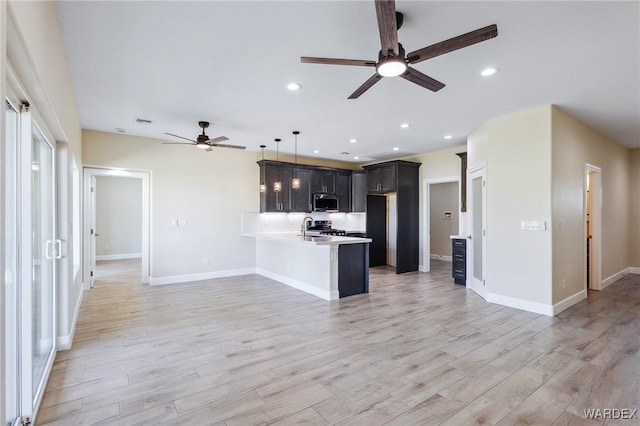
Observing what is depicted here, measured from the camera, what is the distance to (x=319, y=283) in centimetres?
507

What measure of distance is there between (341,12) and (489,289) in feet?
14.1

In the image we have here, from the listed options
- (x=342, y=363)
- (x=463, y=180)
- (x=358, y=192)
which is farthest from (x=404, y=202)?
(x=342, y=363)

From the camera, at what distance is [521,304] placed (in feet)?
14.3

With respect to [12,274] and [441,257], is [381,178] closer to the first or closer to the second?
[441,257]

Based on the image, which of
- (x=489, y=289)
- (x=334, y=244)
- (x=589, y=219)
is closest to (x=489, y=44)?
(x=334, y=244)

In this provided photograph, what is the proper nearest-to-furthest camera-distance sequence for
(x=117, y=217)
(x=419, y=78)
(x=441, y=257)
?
(x=419, y=78) → (x=441, y=257) → (x=117, y=217)

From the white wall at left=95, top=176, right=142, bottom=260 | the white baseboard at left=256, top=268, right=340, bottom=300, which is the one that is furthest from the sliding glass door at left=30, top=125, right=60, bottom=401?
the white wall at left=95, top=176, right=142, bottom=260

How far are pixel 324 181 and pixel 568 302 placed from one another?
521 cm

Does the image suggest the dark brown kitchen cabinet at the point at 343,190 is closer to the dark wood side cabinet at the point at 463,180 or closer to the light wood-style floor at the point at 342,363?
the dark wood side cabinet at the point at 463,180

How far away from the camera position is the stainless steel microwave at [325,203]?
769cm

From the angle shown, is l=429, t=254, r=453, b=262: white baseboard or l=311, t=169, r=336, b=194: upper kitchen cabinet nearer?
l=311, t=169, r=336, b=194: upper kitchen cabinet

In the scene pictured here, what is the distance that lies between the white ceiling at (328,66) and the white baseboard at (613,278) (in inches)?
106

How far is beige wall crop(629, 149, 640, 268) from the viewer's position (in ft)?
22.4

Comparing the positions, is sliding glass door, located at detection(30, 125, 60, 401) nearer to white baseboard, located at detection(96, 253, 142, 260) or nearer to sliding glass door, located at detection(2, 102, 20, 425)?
sliding glass door, located at detection(2, 102, 20, 425)
